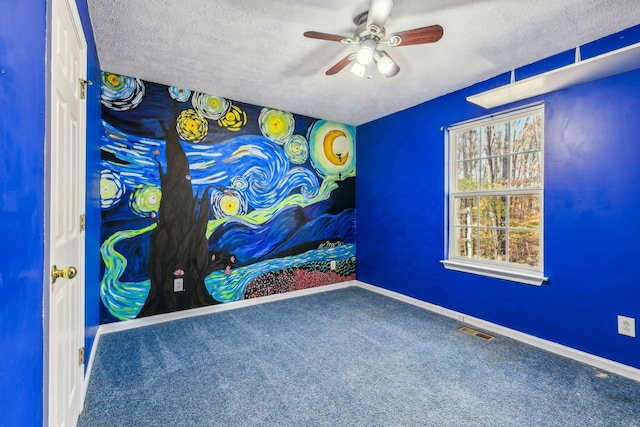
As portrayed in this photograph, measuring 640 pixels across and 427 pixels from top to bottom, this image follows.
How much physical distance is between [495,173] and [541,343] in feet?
5.29

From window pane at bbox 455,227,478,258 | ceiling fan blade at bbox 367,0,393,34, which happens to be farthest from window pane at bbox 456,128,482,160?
ceiling fan blade at bbox 367,0,393,34

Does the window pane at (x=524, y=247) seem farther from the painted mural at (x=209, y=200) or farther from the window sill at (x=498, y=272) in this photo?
the painted mural at (x=209, y=200)

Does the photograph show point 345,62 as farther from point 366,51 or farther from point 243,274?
point 243,274

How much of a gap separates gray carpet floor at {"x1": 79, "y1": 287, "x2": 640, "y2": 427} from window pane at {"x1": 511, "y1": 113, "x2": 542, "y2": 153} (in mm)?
1804

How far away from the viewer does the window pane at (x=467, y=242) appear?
3.23 meters

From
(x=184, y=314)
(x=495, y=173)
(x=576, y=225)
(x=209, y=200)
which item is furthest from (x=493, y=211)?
(x=184, y=314)

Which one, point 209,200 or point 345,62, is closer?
point 345,62

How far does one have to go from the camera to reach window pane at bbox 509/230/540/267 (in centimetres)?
273

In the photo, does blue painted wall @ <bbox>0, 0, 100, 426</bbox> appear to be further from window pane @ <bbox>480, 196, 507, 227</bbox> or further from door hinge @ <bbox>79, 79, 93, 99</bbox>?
window pane @ <bbox>480, 196, 507, 227</bbox>

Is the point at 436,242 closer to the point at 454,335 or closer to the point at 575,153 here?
the point at 454,335

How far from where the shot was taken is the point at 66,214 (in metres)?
1.46

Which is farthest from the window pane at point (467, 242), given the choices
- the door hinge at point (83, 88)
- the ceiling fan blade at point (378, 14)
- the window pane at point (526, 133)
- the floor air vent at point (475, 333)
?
the door hinge at point (83, 88)

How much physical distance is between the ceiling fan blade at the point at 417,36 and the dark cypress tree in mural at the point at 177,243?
2434 mm

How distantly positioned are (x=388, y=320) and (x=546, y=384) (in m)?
1.41
